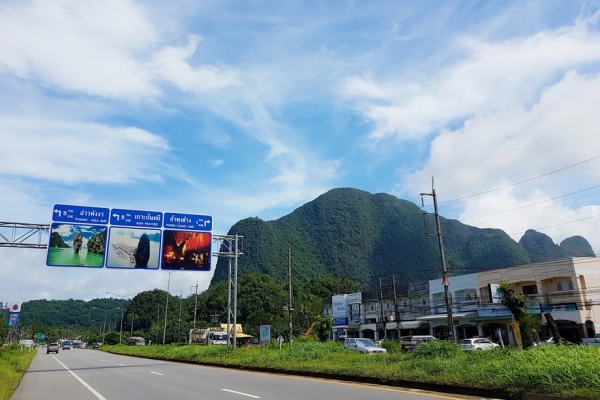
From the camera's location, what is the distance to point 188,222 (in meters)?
23.9

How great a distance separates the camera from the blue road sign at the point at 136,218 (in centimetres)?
2225

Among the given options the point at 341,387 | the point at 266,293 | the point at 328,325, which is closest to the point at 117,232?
the point at 341,387

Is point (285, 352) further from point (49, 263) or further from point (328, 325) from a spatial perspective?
point (328, 325)

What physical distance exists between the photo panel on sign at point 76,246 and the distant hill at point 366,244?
91.6 m

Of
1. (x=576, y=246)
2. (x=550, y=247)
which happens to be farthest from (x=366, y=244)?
(x=576, y=246)

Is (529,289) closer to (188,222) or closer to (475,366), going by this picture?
(188,222)

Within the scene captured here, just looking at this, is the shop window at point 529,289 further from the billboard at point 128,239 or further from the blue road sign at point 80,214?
the blue road sign at point 80,214

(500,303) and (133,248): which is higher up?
(133,248)

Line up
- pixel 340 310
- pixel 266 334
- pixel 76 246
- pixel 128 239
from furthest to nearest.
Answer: pixel 340 310 < pixel 266 334 < pixel 128 239 < pixel 76 246

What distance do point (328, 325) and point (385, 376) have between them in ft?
116

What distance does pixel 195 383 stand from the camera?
1388 cm

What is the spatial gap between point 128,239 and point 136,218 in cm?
112

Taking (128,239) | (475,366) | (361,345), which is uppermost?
(128,239)

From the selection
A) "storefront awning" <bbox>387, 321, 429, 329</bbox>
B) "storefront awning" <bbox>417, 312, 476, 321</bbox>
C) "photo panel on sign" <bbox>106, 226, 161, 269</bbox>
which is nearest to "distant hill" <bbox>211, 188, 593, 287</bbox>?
"storefront awning" <bbox>387, 321, 429, 329</bbox>
